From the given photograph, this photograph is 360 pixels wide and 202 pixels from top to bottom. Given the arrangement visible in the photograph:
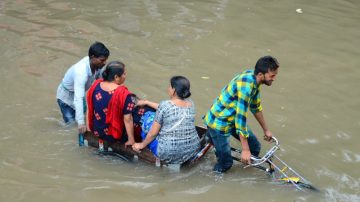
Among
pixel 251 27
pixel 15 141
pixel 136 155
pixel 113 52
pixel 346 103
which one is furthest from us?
pixel 251 27

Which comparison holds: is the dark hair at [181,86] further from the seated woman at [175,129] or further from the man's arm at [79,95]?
the man's arm at [79,95]

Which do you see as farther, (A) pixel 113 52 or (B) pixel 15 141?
(A) pixel 113 52

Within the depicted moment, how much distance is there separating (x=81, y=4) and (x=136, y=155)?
6268 millimetres

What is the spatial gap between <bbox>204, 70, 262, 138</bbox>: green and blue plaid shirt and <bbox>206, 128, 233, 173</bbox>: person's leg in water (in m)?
0.07

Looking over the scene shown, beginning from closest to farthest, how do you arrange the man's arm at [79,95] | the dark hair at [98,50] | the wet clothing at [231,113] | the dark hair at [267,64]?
the dark hair at [267,64] → the wet clothing at [231,113] → the dark hair at [98,50] → the man's arm at [79,95]

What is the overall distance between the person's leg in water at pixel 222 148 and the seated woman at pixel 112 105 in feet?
2.86

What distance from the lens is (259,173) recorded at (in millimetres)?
5156

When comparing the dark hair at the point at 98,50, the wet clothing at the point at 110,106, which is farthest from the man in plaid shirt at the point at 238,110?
the dark hair at the point at 98,50

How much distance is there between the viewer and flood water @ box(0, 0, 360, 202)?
491cm

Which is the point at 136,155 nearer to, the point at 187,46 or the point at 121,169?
the point at 121,169

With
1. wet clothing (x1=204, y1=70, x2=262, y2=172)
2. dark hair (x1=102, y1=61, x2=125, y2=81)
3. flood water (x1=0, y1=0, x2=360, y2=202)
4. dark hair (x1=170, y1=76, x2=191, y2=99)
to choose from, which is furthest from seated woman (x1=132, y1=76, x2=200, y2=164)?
dark hair (x1=102, y1=61, x2=125, y2=81)

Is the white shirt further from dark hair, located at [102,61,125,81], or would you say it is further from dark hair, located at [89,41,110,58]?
dark hair, located at [102,61,125,81]

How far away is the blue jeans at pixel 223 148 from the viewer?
472cm

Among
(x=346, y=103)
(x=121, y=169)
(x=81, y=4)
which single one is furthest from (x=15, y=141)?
(x=81, y=4)
